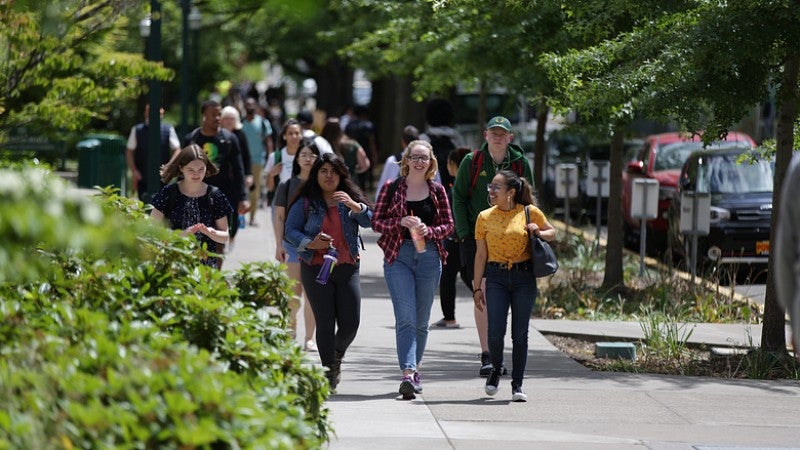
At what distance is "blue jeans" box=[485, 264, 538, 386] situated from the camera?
9352 mm

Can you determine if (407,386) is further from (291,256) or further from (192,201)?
(291,256)

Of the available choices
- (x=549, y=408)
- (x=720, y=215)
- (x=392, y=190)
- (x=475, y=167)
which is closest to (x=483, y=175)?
(x=475, y=167)

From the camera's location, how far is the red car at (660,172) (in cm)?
2080

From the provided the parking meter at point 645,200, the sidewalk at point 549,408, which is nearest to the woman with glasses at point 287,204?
the sidewalk at point 549,408

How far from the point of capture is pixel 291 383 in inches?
241

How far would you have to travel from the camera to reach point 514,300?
940cm

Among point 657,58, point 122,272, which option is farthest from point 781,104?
point 122,272

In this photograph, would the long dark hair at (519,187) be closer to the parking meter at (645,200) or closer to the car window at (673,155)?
the parking meter at (645,200)

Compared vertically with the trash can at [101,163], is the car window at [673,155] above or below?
above

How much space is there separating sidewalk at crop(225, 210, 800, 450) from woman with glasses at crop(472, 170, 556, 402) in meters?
0.41

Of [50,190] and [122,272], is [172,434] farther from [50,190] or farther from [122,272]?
[122,272]

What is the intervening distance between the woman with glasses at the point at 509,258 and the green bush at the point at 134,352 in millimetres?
2458

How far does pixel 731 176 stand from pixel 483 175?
29.1 ft

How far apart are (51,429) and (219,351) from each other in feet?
5.85
